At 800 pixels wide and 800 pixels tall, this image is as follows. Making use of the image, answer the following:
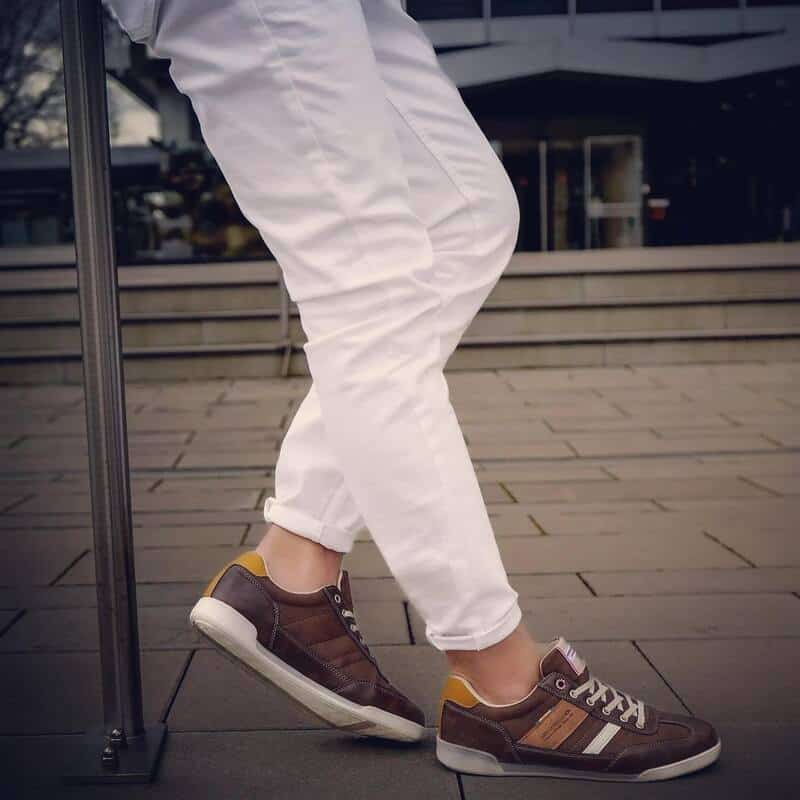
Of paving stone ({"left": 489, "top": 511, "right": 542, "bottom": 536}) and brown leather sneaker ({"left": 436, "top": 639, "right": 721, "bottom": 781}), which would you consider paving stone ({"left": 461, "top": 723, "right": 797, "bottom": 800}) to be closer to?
brown leather sneaker ({"left": 436, "top": 639, "right": 721, "bottom": 781})

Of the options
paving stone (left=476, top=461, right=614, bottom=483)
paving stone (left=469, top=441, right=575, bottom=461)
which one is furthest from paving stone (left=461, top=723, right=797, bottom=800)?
paving stone (left=469, top=441, right=575, bottom=461)

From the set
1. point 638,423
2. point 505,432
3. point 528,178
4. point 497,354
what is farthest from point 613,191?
point 505,432

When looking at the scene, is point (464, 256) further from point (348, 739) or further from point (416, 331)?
point (348, 739)

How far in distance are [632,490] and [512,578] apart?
0.92 m

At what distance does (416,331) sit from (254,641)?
1.27 ft

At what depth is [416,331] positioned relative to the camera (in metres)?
1.04

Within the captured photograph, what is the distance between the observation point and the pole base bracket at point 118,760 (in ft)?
3.60

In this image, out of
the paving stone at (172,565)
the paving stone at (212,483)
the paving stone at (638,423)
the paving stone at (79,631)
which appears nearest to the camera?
the paving stone at (79,631)

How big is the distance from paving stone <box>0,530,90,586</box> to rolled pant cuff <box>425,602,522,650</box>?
1.17 meters

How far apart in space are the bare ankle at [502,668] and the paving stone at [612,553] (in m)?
0.92

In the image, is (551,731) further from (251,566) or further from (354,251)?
(354,251)

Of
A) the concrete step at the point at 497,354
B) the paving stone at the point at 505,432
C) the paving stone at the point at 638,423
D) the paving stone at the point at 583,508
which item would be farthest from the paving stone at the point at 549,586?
the concrete step at the point at 497,354

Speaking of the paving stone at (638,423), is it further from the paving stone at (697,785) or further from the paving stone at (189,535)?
the paving stone at (697,785)

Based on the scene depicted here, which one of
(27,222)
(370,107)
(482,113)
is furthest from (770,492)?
(482,113)
